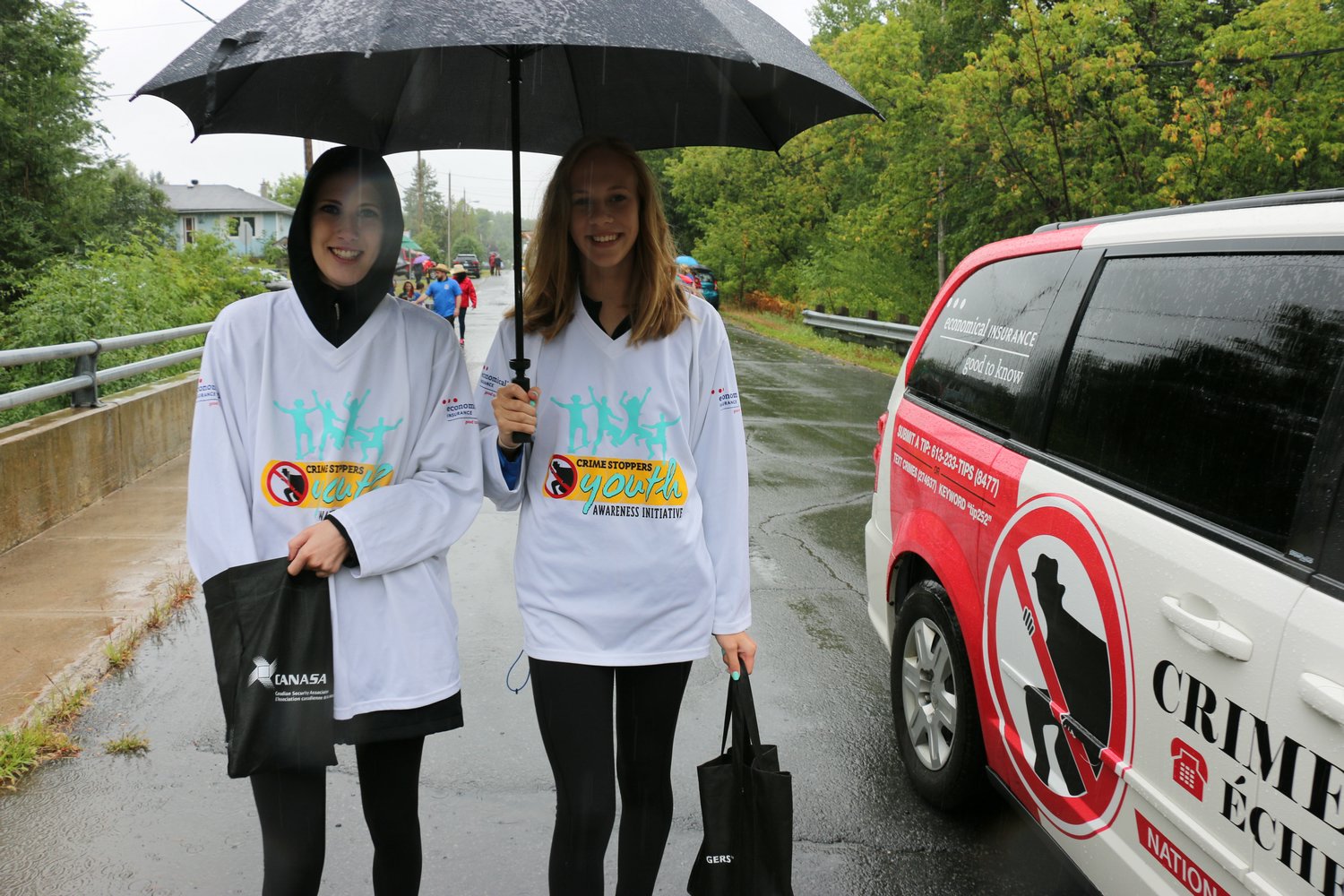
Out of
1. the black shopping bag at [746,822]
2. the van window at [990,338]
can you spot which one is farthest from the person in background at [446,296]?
the black shopping bag at [746,822]

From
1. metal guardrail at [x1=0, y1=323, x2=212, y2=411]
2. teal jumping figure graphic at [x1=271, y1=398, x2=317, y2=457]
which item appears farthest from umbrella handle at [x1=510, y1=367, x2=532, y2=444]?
metal guardrail at [x1=0, y1=323, x2=212, y2=411]

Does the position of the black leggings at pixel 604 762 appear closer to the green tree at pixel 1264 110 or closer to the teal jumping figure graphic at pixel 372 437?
the teal jumping figure graphic at pixel 372 437

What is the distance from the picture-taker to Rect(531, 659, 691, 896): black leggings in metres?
2.59

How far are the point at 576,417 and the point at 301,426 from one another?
2.02 ft

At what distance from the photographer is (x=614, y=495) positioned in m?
2.62

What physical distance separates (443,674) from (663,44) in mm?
1394

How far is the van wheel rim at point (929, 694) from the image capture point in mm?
3707

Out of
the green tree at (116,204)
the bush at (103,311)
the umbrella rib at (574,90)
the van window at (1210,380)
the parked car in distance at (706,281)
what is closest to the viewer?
the van window at (1210,380)

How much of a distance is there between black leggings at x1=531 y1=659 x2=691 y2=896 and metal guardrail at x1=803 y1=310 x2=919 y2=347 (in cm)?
1704

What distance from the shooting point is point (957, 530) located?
142 inches

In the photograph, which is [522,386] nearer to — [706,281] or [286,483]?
[286,483]

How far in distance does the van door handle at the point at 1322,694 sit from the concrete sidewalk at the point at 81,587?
429 centimetres

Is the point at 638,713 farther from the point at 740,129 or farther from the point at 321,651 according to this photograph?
the point at 740,129

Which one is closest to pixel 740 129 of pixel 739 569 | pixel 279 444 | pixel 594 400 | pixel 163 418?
pixel 594 400
